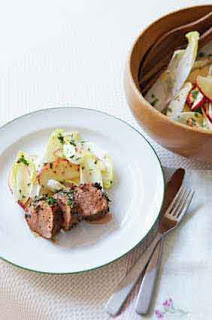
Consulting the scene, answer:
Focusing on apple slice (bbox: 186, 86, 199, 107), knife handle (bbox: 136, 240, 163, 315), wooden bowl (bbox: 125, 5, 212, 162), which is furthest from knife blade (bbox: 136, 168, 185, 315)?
apple slice (bbox: 186, 86, 199, 107)

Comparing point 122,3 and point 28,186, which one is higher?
point 122,3

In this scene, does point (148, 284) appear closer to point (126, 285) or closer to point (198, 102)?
point (126, 285)

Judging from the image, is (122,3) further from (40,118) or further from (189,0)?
(40,118)

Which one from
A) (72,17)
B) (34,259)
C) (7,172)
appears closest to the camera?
(34,259)

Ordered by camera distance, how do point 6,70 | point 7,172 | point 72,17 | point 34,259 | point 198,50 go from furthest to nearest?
point 72,17 → point 6,70 → point 198,50 → point 7,172 → point 34,259

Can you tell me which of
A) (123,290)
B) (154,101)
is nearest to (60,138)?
(154,101)

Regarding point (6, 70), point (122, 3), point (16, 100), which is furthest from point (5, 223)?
point (122, 3)
